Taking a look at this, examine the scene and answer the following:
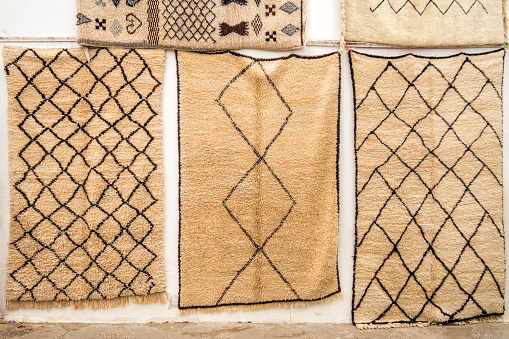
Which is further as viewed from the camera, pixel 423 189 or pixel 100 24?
pixel 423 189

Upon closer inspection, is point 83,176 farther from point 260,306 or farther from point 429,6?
point 429,6

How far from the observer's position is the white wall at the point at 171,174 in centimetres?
164

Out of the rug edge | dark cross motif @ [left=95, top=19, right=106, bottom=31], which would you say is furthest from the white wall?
dark cross motif @ [left=95, top=19, right=106, bottom=31]

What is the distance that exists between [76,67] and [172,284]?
1.14 metres

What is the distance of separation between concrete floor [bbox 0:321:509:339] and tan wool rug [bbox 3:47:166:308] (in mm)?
116

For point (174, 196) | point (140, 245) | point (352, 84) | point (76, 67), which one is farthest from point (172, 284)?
point (352, 84)

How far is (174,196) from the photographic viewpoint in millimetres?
1688

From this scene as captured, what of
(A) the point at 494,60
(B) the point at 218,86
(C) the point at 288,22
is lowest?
(B) the point at 218,86

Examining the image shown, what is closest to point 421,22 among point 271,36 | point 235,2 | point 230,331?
point 271,36

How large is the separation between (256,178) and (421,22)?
1127 mm

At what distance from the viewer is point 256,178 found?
167 cm

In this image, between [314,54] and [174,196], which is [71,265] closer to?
[174,196]

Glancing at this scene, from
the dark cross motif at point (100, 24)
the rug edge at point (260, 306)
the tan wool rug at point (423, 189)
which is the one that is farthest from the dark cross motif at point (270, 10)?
the rug edge at point (260, 306)

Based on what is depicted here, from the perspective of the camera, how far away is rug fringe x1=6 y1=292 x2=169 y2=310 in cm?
163
